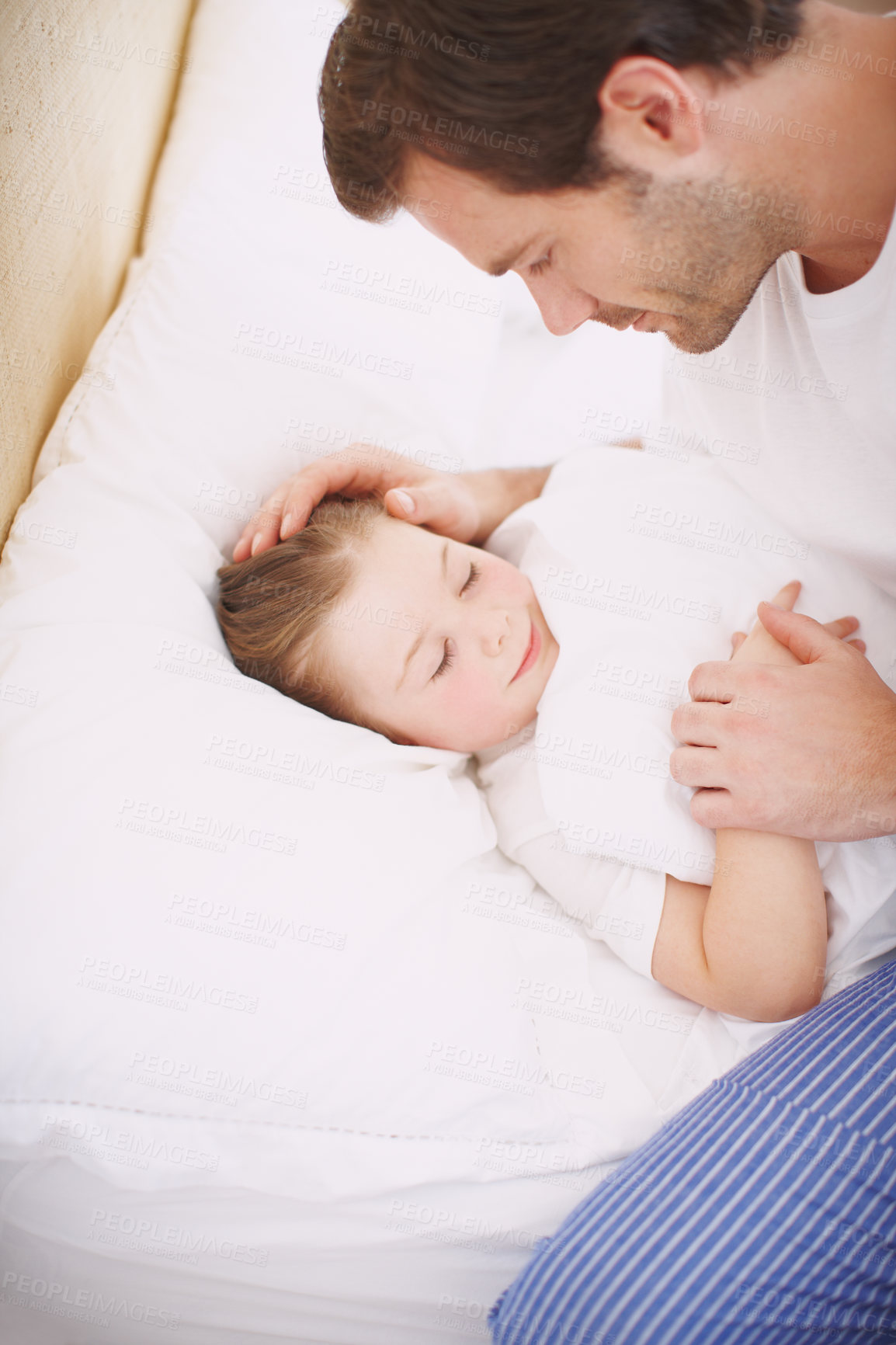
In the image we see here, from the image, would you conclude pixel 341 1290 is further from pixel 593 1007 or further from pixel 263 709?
pixel 263 709

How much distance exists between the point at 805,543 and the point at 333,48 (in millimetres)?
984

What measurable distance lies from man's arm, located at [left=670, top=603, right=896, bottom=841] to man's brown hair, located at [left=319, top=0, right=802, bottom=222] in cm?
69

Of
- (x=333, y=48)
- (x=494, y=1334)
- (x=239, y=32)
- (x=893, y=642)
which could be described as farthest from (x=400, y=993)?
(x=239, y=32)

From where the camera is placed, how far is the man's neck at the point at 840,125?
1.00 meters

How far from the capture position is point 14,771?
1.08 m

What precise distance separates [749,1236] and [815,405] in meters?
1.12

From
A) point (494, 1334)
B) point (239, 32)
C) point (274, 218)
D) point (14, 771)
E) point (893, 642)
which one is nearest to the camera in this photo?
point (494, 1334)

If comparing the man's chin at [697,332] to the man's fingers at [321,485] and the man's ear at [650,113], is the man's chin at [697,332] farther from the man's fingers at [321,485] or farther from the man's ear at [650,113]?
the man's fingers at [321,485]

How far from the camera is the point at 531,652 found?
1.48 m

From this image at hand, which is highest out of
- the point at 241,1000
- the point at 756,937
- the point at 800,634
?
the point at 800,634

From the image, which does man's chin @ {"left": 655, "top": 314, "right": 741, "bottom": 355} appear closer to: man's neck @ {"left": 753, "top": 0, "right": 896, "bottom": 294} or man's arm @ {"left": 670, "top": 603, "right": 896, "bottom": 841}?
man's neck @ {"left": 753, "top": 0, "right": 896, "bottom": 294}

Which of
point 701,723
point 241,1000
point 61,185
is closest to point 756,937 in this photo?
point 701,723

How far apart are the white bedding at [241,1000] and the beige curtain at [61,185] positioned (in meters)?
0.10

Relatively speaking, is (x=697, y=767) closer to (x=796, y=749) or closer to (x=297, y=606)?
(x=796, y=749)
